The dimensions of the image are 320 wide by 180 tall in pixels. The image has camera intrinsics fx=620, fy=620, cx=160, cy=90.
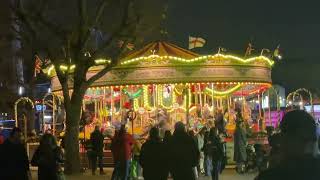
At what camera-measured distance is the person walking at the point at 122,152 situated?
16.0 meters

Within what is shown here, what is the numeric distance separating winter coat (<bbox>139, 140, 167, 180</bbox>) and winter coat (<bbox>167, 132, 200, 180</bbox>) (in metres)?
0.19

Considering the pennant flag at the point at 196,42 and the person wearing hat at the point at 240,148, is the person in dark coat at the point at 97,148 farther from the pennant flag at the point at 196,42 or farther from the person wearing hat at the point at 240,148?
the pennant flag at the point at 196,42

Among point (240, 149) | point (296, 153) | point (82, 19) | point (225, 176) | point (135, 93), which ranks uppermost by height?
point (82, 19)

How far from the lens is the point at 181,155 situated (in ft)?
35.2

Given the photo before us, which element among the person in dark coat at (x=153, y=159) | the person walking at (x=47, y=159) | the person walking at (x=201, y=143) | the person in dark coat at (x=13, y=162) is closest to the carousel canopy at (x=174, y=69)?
the person walking at (x=201, y=143)

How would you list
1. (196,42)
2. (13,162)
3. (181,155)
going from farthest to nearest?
1. (196,42)
2. (181,155)
3. (13,162)

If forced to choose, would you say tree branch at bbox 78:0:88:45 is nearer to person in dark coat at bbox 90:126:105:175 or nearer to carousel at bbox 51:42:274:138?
carousel at bbox 51:42:274:138

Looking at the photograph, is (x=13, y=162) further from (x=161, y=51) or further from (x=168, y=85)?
(x=168, y=85)

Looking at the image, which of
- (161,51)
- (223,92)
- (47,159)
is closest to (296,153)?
(47,159)

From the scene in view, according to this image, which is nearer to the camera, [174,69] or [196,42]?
[174,69]

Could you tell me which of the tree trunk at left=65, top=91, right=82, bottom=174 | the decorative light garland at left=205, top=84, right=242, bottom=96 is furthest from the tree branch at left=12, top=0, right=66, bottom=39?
the decorative light garland at left=205, top=84, right=242, bottom=96

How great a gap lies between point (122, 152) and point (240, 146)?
19.6 ft

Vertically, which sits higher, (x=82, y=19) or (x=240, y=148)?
(x=82, y=19)

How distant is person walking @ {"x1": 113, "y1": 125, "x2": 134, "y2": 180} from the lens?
52.5 ft
